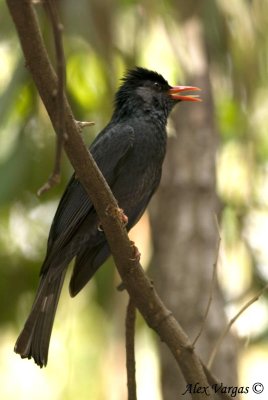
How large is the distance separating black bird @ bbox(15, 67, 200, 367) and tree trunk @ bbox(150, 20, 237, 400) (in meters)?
0.94

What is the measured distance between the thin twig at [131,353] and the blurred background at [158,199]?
5.33ft

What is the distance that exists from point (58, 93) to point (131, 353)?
1.59m

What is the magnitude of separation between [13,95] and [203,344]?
2.23 m

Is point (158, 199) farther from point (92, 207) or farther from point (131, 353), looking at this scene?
point (131, 353)

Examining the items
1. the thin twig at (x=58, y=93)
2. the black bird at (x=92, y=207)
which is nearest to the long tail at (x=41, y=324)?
the black bird at (x=92, y=207)

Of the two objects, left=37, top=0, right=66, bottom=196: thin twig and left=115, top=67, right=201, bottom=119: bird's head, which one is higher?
left=115, top=67, right=201, bottom=119: bird's head

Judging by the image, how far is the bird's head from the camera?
535 centimetres

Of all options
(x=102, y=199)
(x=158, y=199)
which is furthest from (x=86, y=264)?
(x=158, y=199)

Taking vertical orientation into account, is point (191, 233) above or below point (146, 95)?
below

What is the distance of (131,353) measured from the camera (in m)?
3.97

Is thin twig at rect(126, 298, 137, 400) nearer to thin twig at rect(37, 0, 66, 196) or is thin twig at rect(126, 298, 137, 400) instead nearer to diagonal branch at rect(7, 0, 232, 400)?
diagonal branch at rect(7, 0, 232, 400)

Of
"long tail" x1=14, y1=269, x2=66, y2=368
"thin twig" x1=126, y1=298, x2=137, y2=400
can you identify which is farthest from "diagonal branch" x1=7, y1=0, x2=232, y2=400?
"long tail" x1=14, y1=269, x2=66, y2=368

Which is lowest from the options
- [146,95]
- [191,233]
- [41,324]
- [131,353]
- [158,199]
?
[131,353]

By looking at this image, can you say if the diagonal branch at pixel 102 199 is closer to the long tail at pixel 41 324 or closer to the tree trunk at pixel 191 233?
the long tail at pixel 41 324
